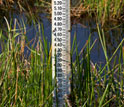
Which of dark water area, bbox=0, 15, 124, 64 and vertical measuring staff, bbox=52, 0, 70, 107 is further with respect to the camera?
dark water area, bbox=0, 15, 124, 64

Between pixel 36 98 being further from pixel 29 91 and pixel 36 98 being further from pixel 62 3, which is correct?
pixel 62 3

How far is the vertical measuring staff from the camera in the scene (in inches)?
63.3

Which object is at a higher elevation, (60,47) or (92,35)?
(60,47)

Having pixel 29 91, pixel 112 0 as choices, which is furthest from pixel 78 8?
pixel 29 91

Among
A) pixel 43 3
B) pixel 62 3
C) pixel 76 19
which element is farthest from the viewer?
pixel 43 3

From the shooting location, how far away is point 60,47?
5.39 ft

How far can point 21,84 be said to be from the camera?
5.67 feet

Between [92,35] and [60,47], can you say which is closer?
[60,47]

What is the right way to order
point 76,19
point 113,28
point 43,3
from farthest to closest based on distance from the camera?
point 43,3 < point 76,19 < point 113,28

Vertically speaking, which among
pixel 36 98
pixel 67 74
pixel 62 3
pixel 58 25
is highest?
pixel 62 3

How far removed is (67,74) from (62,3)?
1.15ft

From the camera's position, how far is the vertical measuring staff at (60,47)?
63.3 inches

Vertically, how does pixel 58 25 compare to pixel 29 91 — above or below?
above

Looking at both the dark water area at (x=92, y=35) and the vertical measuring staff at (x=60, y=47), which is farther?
the dark water area at (x=92, y=35)
